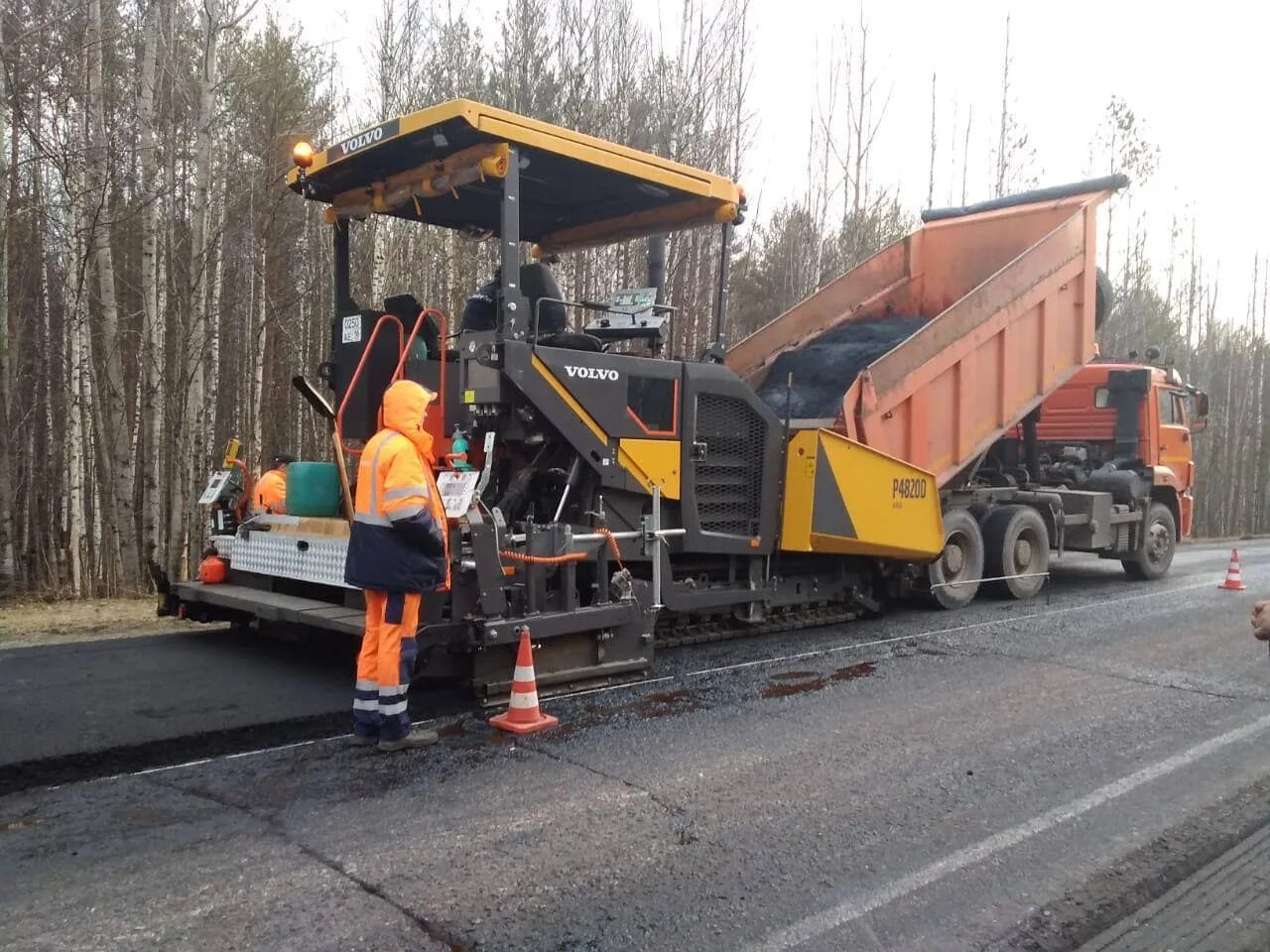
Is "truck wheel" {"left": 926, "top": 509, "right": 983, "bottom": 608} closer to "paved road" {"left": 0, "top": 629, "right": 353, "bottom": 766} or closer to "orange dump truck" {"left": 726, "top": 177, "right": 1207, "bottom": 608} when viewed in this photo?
"orange dump truck" {"left": 726, "top": 177, "right": 1207, "bottom": 608}

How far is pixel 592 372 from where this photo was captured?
18.4 ft

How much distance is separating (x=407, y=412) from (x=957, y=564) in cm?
598

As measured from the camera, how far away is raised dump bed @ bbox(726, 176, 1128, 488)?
7773 millimetres

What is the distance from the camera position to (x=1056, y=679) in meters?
5.91

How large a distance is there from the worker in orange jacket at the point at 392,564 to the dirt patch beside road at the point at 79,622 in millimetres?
3264

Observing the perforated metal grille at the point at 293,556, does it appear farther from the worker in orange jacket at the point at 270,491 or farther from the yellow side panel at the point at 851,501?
the yellow side panel at the point at 851,501

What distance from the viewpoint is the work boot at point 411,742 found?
4305 millimetres

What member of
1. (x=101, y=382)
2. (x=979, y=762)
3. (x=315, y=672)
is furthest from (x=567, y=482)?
(x=101, y=382)

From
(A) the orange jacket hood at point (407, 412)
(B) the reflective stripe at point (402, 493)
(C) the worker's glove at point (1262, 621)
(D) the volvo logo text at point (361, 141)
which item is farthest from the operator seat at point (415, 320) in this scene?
(C) the worker's glove at point (1262, 621)

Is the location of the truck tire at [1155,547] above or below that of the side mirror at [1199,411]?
below

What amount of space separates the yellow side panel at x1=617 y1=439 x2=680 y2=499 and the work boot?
6.62 ft

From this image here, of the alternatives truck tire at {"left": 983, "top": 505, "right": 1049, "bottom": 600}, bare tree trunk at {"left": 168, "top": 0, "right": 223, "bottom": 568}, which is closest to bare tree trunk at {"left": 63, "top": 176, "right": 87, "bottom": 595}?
bare tree trunk at {"left": 168, "top": 0, "right": 223, "bottom": 568}

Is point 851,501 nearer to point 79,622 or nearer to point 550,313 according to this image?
point 550,313

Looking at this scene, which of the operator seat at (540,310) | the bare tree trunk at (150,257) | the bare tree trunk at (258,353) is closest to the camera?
the operator seat at (540,310)
